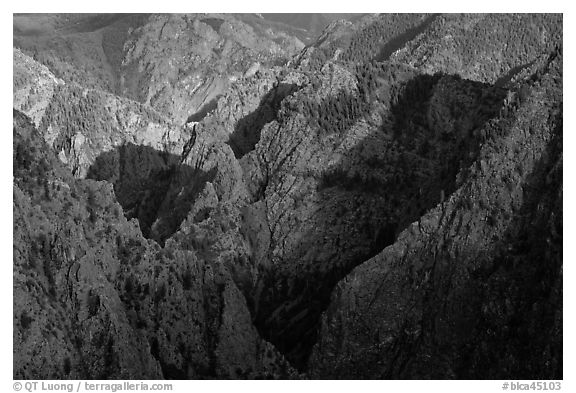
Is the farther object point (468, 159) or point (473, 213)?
point (468, 159)

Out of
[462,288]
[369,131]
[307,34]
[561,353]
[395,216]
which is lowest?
[561,353]

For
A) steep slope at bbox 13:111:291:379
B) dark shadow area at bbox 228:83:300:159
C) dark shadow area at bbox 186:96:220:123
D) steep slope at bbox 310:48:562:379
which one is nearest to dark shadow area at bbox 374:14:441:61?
dark shadow area at bbox 186:96:220:123

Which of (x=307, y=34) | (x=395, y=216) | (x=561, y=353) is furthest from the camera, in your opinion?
(x=307, y=34)

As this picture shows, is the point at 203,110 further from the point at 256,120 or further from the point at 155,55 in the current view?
the point at 256,120

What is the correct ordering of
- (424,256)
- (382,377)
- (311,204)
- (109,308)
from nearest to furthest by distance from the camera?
1. (109,308)
2. (382,377)
3. (424,256)
4. (311,204)

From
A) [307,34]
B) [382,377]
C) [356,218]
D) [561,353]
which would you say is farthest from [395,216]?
[307,34]

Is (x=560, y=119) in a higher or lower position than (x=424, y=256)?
higher

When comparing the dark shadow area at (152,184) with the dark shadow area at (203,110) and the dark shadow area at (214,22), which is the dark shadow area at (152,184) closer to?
the dark shadow area at (203,110)

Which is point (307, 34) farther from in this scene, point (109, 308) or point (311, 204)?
point (109, 308)
